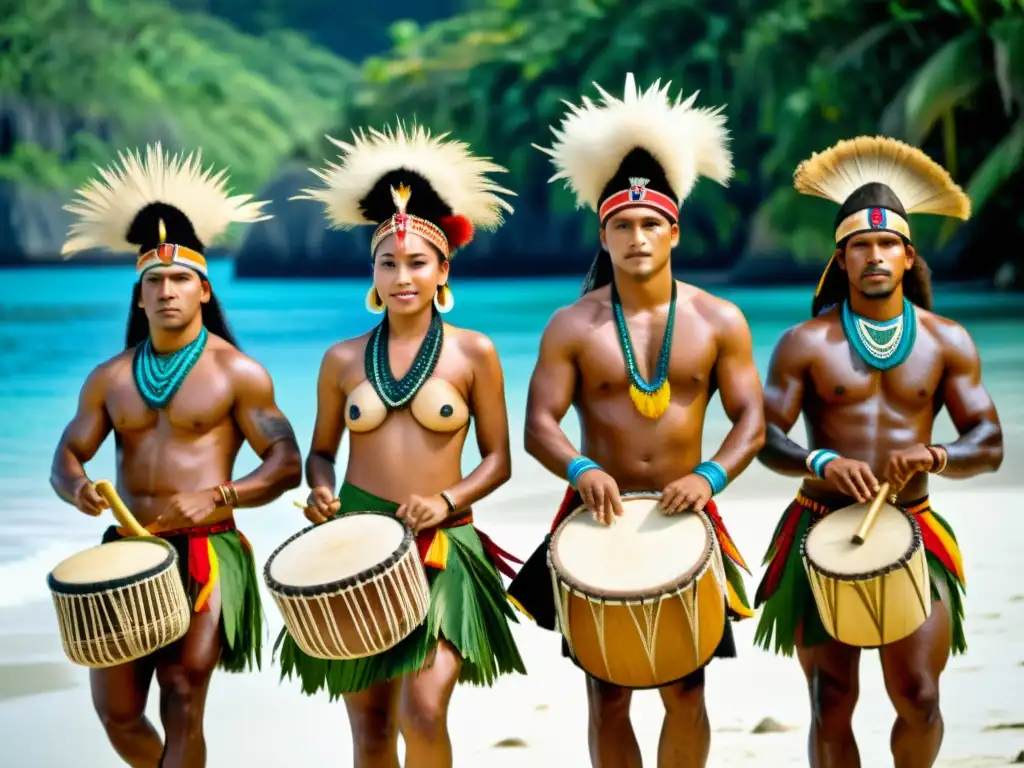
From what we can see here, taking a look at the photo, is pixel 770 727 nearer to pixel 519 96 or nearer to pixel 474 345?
pixel 474 345

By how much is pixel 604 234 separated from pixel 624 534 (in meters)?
0.75

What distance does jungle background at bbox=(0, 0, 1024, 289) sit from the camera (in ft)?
61.8

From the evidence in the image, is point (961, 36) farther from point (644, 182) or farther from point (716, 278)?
point (644, 182)

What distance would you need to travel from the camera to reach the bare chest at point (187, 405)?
12.5 ft

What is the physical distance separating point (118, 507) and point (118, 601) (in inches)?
10.0

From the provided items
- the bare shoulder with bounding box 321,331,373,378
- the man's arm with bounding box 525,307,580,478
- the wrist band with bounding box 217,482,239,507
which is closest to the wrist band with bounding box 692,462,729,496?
the man's arm with bounding box 525,307,580,478

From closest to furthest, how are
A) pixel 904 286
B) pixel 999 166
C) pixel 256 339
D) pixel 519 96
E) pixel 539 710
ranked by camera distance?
pixel 904 286 → pixel 539 710 → pixel 999 166 → pixel 256 339 → pixel 519 96

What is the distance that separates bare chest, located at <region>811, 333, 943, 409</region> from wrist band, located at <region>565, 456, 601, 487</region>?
0.65m

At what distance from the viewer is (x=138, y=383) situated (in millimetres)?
3834

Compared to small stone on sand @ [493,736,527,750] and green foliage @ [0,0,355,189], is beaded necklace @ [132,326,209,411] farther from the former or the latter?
green foliage @ [0,0,355,189]

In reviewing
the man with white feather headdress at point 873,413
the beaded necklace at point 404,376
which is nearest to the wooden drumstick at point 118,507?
the beaded necklace at point 404,376

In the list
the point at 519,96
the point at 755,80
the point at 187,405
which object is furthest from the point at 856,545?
the point at 519,96

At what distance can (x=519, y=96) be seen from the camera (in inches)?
893

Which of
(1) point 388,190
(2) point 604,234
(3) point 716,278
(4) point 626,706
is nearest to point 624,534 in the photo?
(4) point 626,706
